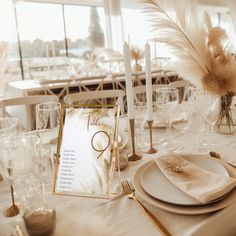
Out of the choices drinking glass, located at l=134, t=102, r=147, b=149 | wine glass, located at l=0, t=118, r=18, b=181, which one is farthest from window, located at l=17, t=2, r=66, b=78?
wine glass, located at l=0, t=118, r=18, b=181

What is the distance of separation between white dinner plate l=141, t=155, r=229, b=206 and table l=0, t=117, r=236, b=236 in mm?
32

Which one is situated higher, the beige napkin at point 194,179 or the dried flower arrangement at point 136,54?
the dried flower arrangement at point 136,54

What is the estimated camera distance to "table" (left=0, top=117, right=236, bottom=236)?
0.59 m

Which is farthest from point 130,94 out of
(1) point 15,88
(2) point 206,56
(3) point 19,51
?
(3) point 19,51

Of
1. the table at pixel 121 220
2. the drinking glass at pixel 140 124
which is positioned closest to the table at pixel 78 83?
the drinking glass at pixel 140 124

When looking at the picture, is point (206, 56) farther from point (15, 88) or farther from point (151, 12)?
point (15, 88)

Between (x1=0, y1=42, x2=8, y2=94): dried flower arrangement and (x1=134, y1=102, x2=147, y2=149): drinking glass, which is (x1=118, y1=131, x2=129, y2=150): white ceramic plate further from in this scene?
(x1=0, y1=42, x2=8, y2=94): dried flower arrangement

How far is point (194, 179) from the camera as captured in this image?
0.70 metres

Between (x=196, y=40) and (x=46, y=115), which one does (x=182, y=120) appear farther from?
(x=46, y=115)

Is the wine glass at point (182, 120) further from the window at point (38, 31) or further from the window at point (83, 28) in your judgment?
the window at point (83, 28)

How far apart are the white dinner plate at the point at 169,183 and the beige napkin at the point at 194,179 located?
2 cm

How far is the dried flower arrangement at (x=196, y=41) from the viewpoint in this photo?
3.44ft

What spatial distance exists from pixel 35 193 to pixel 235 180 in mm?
471

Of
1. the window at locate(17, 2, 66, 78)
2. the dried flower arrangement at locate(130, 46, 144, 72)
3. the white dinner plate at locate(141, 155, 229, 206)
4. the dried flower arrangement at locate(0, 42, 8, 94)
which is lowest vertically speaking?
the white dinner plate at locate(141, 155, 229, 206)
